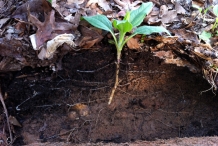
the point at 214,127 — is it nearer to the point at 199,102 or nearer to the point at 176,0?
the point at 199,102

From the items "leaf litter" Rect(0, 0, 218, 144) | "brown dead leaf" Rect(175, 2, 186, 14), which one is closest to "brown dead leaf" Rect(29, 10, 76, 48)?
"leaf litter" Rect(0, 0, 218, 144)

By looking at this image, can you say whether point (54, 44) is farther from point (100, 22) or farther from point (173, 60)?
point (173, 60)

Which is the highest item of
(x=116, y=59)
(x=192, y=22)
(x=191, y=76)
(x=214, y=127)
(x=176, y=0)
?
(x=176, y=0)

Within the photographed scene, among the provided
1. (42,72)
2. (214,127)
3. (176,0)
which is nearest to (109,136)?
(42,72)

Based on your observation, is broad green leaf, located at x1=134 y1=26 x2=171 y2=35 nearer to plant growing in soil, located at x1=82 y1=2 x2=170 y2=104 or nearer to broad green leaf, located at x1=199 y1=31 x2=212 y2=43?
plant growing in soil, located at x1=82 y1=2 x2=170 y2=104

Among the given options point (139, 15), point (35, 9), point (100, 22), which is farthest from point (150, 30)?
point (35, 9)
